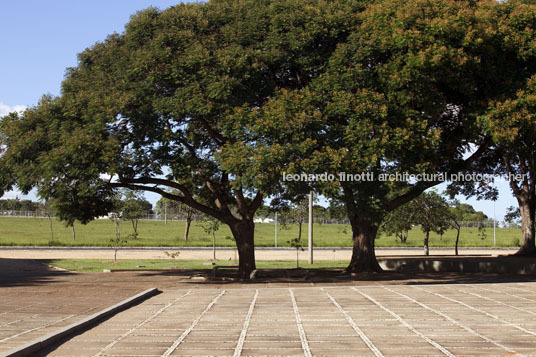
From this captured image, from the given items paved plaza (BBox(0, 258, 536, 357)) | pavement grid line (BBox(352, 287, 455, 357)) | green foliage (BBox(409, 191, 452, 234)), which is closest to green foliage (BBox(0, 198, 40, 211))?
green foliage (BBox(409, 191, 452, 234))

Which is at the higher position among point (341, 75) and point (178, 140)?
point (341, 75)

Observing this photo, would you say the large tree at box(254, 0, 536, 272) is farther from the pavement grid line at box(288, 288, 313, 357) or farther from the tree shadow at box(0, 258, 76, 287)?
the tree shadow at box(0, 258, 76, 287)

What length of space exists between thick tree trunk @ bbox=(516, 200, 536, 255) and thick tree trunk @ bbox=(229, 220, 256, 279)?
1450 cm

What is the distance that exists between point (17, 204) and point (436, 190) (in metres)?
107

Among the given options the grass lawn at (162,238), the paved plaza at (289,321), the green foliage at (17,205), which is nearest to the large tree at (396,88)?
the paved plaza at (289,321)

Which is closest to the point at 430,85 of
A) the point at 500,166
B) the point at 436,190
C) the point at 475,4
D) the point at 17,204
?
the point at 475,4

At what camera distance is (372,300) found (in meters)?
12.5

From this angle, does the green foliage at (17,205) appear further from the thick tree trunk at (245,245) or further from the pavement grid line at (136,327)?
the pavement grid line at (136,327)

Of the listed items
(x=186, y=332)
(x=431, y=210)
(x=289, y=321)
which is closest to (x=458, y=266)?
(x=431, y=210)

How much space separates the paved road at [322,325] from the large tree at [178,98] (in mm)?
4683

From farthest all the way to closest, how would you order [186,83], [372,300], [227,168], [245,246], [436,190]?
[436,190], [245,246], [186,83], [227,168], [372,300]

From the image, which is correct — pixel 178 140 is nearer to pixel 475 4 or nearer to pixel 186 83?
pixel 186 83

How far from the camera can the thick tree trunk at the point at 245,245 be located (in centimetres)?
2233

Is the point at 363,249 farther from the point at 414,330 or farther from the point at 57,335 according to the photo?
the point at 57,335
